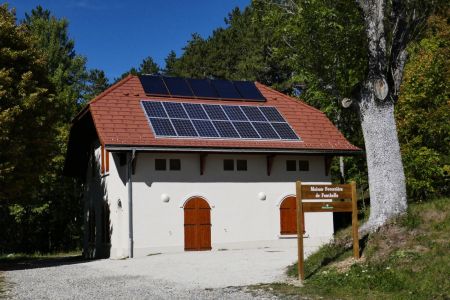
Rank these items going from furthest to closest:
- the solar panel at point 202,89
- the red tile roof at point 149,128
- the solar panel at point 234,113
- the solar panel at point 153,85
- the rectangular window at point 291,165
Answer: the solar panel at point 202,89 → the solar panel at point 153,85 → the solar panel at point 234,113 → the rectangular window at point 291,165 → the red tile roof at point 149,128

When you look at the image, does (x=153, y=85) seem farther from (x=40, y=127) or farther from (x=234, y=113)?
(x=40, y=127)

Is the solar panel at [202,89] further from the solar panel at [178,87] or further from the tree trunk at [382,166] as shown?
the tree trunk at [382,166]

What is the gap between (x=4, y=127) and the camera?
16766 mm

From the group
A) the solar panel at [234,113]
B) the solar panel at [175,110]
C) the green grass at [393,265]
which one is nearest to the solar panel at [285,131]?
the solar panel at [234,113]

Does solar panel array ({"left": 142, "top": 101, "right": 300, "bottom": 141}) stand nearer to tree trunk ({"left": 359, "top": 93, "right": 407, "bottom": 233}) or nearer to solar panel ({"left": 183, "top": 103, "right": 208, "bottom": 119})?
solar panel ({"left": 183, "top": 103, "right": 208, "bottom": 119})

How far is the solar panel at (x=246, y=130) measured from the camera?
72.9 ft

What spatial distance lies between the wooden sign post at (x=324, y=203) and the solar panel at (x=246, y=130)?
1073cm

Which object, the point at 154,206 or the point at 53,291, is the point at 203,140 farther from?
the point at 53,291

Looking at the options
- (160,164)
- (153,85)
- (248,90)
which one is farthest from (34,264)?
(248,90)

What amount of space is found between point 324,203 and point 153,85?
579 inches

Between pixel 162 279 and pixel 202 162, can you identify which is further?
pixel 202 162

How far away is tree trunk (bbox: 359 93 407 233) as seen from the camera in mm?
11969

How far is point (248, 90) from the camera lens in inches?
1033

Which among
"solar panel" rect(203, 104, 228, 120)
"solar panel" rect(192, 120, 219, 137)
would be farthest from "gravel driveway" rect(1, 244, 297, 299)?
"solar panel" rect(203, 104, 228, 120)
